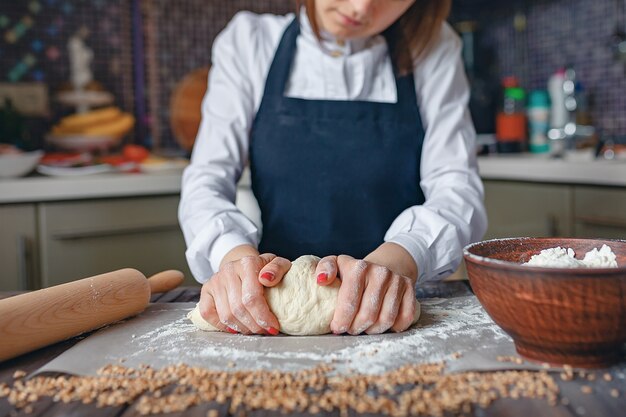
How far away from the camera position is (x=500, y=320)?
25.3 inches

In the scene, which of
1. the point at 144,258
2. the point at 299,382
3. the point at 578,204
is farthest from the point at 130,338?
the point at 578,204

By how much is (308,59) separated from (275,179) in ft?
0.81

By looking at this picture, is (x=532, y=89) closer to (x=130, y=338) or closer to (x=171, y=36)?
(x=171, y=36)

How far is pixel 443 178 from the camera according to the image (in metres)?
1.21

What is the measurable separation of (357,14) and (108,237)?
46.3 inches

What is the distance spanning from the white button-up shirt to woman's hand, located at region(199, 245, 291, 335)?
0.32 m

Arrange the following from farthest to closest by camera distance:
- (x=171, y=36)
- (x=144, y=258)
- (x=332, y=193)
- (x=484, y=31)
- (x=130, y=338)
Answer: (x=484, y=31), (x=171, y=36), (x=144, y=258), (x=332, y=193), (x=130, y=338)

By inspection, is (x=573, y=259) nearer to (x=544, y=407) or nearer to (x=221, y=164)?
(x=544, y=407)

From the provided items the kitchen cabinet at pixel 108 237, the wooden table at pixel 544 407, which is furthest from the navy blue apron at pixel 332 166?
the kitchen cabinet at pixel 108 237

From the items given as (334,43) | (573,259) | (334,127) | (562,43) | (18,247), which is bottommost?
(18,247)

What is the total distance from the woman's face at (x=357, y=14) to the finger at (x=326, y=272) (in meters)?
0.43

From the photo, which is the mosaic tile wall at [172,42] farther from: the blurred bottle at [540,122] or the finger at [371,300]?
the finger at [371,300]

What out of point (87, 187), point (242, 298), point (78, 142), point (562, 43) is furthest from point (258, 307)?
point (562, 43)

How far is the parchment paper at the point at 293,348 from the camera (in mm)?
659
